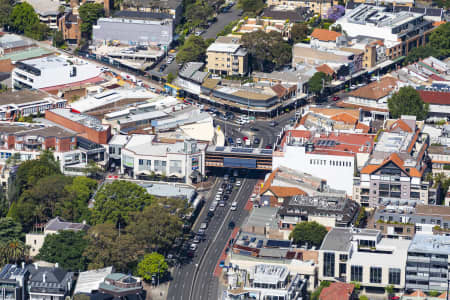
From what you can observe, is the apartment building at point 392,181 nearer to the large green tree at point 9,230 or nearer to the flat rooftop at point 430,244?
the flat rooftop at point 430,244

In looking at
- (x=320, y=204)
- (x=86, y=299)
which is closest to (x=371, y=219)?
(x=320, y=204)

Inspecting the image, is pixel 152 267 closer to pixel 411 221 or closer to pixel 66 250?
pixel 66 250

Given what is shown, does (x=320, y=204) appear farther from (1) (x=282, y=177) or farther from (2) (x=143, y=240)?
(2) (x=143, y=240)

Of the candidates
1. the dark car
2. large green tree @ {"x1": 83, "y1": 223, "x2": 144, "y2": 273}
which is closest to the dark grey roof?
the dark car

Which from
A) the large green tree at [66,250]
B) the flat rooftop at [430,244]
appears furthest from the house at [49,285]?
the flat rooftop at [430,244]

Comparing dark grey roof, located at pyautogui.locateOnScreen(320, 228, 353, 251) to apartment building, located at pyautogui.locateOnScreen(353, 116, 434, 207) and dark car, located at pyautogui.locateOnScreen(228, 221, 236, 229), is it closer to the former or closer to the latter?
apartment building, located at pyautogui.locateOnScreen(353, 116, 434, 207)
